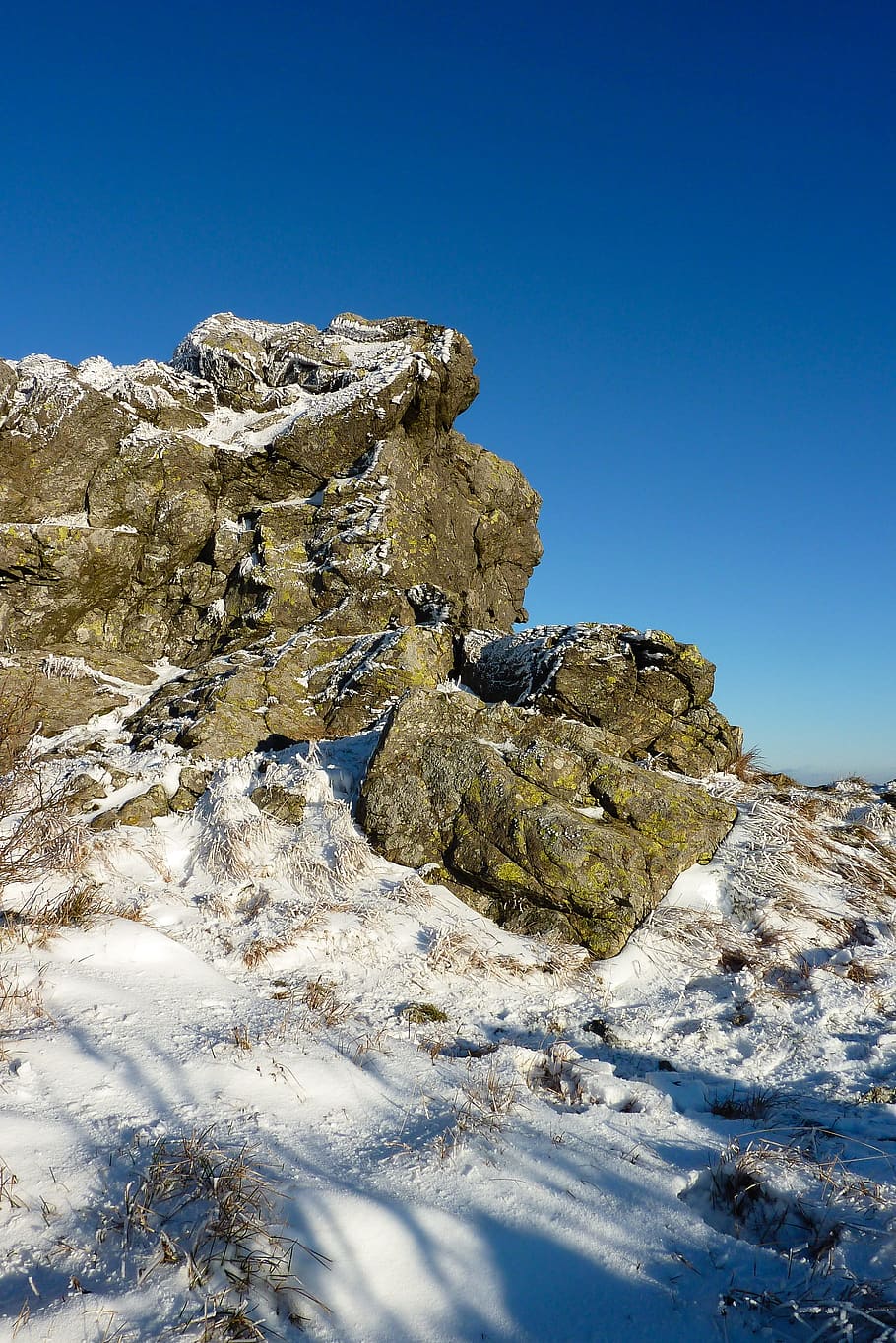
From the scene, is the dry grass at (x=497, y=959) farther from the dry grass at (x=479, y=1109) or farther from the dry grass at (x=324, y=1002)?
the dry grass at (x=479, y=1109)

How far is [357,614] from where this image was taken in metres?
16.9

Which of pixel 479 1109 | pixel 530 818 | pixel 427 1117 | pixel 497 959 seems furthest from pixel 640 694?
pixel 427 1117

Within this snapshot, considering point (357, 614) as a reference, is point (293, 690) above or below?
below

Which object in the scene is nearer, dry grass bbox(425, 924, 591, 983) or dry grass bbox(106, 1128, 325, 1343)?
dry grass bbox(106, 1128, 325, 1343)

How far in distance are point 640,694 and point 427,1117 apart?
1043cm

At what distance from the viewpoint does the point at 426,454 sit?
21578 mm

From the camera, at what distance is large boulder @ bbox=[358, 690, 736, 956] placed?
8266 mm

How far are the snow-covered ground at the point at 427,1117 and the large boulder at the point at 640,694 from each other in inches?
178

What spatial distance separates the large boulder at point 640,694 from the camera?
42.8 ft

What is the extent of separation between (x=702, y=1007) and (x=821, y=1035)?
3.75ft

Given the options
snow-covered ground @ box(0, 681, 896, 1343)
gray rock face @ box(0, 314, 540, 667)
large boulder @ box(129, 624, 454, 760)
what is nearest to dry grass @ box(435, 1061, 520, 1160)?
snow-covered ground @ box(0, 681, 896, 1343)

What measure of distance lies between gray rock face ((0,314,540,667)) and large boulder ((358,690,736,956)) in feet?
23.5

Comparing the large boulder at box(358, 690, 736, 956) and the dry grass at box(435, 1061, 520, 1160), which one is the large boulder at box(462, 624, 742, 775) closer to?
the large boulder at box(358, 690, 736, 956)

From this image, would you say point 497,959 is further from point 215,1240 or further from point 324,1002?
point 215,1240
